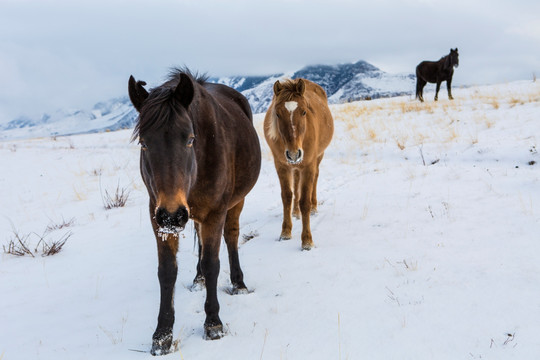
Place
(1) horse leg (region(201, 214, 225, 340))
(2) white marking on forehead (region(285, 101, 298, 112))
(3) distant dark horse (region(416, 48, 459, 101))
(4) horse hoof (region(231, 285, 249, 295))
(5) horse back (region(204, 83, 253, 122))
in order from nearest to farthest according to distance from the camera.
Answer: (1) horse leg (region(201, 214, 225, 340)), (4) horse hoof (region(231, 285, 249, 295)), (5) horse back (region(204, 83, 253, 122)), (2) white marking on forehead (region(285, 101, 298, 112)), (3) distant dark horse (region(416, 48, 459, 101))

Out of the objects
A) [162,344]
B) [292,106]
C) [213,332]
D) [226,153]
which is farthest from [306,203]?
[162,344]

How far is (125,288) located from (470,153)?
7376mm

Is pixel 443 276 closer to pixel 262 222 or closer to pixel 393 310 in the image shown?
pixel 393 310

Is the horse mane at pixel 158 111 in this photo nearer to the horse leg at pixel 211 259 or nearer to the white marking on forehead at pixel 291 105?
the horse leg at pixel 211 259

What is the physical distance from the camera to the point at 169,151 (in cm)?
218

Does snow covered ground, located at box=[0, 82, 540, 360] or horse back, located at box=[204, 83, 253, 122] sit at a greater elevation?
horse back, located at box=[204, 83, 253, 122]

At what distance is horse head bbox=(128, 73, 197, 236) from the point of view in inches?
81.5

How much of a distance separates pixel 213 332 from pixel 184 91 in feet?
6.56

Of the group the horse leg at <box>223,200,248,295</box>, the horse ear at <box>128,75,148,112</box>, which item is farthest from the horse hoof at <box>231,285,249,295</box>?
the horse ear at <box>128,75,148,112</box>

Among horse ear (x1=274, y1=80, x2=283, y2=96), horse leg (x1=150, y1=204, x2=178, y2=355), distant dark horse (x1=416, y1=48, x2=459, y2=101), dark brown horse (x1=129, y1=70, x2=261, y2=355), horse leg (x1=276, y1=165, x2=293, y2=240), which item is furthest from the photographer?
distant dark horse (x1=416, y1=48, x2=459, y2=101)

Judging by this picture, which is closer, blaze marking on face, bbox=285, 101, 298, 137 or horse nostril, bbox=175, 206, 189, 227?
horse nostril, bbox=175, 206, 189, 227

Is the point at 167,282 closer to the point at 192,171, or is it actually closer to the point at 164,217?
the point at 164,217

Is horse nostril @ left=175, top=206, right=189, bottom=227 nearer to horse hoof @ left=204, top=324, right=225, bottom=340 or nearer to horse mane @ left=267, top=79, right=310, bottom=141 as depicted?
horse hoof @ left=204, top=324, right=225, bottom=340

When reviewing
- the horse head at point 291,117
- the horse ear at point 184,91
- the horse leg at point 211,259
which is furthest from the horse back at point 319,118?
the horse ear at point 184,91
